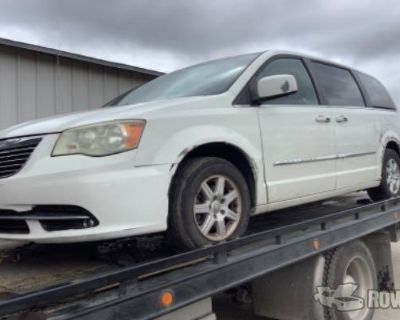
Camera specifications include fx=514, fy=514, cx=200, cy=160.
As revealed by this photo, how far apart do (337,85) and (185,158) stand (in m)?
2.40

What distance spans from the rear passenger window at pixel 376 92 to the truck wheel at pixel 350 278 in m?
1.85

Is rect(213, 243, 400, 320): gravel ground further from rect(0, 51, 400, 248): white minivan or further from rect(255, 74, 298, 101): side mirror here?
rect(255, 74, 298, 101): side mirror

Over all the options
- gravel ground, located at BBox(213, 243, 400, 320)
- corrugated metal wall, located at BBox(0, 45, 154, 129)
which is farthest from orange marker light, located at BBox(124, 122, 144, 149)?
corrugated metal wall, located at BBox(0, 45, 154, 129)

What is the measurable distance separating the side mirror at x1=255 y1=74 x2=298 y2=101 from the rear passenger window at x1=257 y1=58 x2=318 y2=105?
0.97 feet

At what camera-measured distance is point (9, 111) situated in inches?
297

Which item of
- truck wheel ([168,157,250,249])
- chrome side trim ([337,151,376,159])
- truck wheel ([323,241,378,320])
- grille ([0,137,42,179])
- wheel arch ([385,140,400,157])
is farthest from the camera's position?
wheel arch ([385,140,400,157])

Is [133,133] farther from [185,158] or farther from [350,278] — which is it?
[350,278]

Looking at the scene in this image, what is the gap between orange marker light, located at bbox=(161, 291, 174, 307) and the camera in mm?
2518

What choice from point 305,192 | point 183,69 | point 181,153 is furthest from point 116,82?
point 181,153

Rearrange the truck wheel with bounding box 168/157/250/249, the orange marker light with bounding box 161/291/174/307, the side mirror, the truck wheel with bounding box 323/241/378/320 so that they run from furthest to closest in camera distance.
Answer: the truck wheel with bounding box 323/241/378/320 → the side mirror → the truck wheel with bounding box 168/157/250/249 → the orange marker light with bounding box 161/291/174/307

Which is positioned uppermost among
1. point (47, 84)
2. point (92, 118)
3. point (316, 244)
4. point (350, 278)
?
point (47, 84)

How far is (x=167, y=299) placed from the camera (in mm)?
2543

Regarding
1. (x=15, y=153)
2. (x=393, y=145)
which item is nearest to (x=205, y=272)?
(x=15, y=153)

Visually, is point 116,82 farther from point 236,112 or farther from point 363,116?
point 236,112
